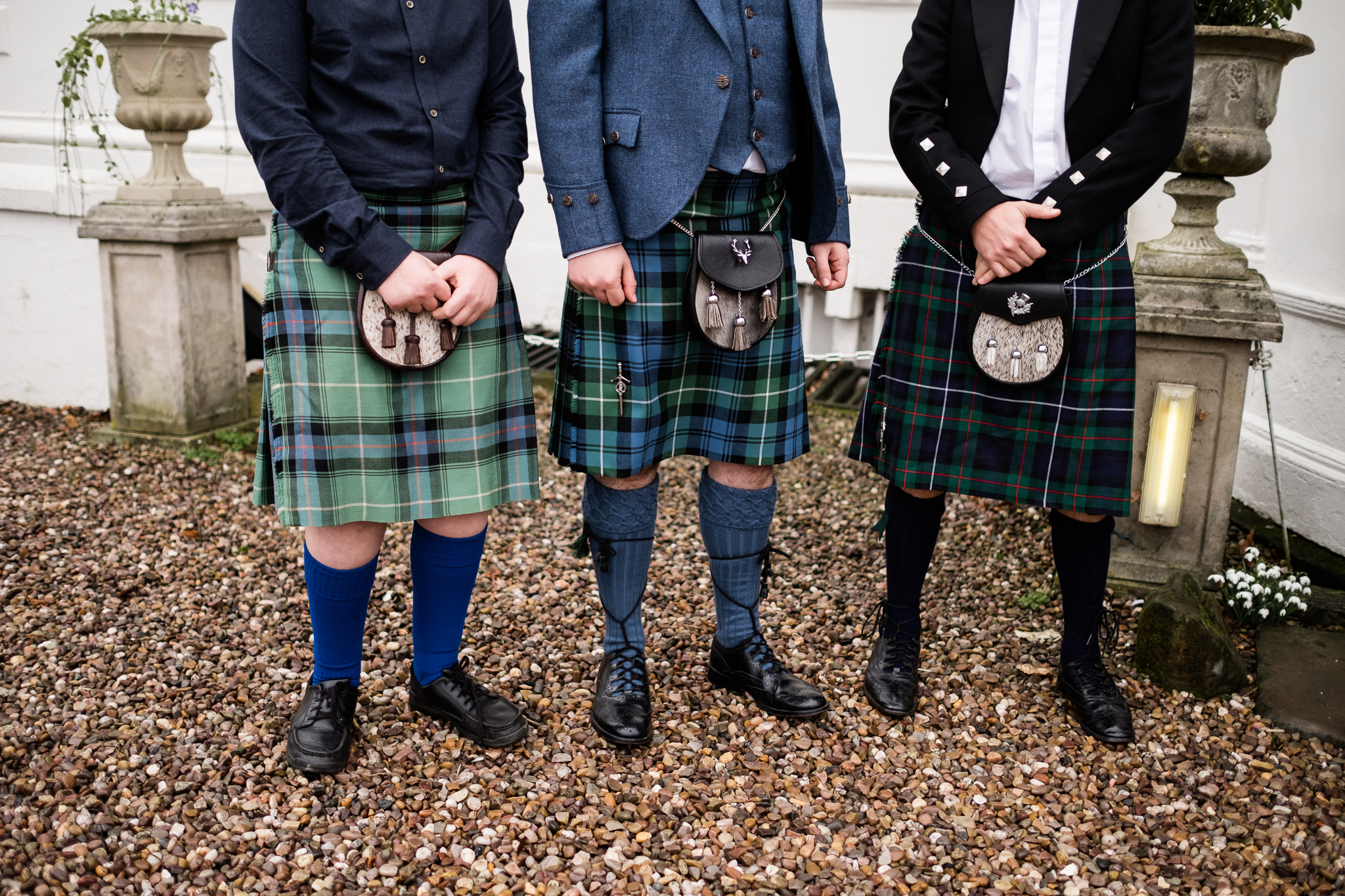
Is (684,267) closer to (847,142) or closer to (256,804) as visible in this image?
(256,804)

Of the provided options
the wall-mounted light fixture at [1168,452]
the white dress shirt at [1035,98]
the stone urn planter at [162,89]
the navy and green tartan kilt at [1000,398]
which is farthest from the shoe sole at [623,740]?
the stone urn planter at [162,89]

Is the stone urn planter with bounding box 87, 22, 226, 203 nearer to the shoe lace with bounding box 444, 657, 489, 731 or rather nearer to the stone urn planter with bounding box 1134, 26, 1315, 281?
the shoe lace with bounding box 444, 657, 489, 731

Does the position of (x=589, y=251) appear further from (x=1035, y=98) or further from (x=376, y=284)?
(x=1035, y=98)

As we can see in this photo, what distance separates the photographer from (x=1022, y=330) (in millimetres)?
2115

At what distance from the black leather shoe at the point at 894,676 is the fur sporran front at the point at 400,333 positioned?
1.20m

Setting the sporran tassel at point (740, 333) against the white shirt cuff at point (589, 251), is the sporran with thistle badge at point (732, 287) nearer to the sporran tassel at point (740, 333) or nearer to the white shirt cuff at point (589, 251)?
the sporran tassel at point (740, 333)

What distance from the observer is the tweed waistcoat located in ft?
6.41

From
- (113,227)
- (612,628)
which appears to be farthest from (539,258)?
(612,628)

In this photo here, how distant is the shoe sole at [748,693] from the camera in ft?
7.44

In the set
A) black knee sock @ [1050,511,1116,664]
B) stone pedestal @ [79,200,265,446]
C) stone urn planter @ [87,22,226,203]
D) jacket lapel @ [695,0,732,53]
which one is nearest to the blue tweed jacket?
jacket lapel @ [695,0,732,53]

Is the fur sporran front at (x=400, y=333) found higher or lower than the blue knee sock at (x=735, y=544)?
higher

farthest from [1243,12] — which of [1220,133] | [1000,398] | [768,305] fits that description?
[768,305]

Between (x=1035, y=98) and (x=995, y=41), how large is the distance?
14cm

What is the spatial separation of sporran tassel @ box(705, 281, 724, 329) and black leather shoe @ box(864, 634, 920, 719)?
88cm
